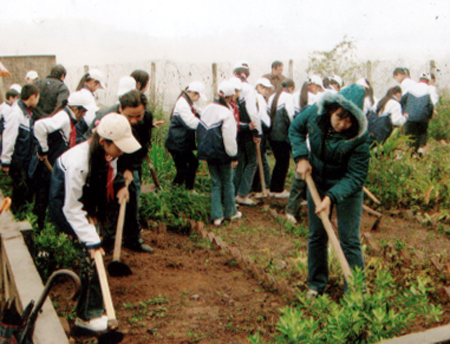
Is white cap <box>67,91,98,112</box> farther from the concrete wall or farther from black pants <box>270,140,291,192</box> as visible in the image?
the concrete wall

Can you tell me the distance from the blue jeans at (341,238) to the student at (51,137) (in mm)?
2559

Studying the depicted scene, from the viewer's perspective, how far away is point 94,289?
318 centimetres

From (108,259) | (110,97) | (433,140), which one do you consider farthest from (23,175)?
(433,140)

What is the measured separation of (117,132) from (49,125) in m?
1.97

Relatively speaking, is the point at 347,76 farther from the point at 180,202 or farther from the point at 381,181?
the point at 180,202

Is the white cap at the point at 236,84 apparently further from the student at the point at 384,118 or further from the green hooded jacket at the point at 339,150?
the green hooded jacket at the point at 339,150

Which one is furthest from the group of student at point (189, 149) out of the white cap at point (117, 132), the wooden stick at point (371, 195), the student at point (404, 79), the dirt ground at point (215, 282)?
the wooden stick at point (371, 195)

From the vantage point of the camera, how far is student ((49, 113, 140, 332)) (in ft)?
9.68

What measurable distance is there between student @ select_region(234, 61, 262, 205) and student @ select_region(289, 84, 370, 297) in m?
2.74

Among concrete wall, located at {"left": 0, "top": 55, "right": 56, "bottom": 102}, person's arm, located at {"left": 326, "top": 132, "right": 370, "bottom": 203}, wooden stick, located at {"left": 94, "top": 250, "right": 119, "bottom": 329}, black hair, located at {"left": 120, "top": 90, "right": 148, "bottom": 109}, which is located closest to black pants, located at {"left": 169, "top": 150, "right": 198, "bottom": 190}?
black hair, located at {"left": 120, "top": 90, "right": 148, "bottom": 109}

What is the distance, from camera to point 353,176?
3.28m

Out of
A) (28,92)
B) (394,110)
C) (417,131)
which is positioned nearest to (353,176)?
(28,92)

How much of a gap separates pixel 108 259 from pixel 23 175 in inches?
73.3

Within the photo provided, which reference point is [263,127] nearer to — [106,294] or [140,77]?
[140,77]
